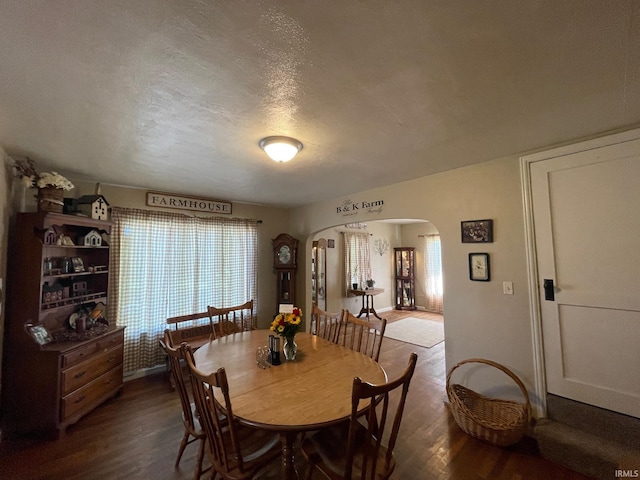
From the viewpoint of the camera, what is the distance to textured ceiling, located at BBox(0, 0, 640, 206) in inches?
38.4

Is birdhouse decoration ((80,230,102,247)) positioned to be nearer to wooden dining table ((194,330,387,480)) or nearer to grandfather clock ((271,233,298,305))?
wooden dining table ((194,330,387,480))

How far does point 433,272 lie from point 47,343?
7216 mm

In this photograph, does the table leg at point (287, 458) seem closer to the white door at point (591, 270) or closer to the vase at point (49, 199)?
the white door at point (591, 270)

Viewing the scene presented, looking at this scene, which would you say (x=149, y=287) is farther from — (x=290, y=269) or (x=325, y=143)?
(x=325, y=143)

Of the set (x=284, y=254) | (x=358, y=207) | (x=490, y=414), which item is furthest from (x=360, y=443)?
(x=284, y=254)

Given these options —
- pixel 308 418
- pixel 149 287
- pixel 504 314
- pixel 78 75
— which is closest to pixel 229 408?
pixel 308 418

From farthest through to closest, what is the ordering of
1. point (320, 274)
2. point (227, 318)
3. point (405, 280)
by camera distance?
1. point (405, 280)
2. point (320, 274)
3. point (227, 318)

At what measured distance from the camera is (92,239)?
9.37 ft

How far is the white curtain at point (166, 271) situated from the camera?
3230mm

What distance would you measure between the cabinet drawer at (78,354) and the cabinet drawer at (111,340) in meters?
0.06

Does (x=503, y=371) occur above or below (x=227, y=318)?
below

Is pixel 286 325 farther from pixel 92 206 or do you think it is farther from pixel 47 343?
pixel 92 206

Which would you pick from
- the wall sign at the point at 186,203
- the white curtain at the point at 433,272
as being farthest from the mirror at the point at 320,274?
the white curtain at the point at 433,272

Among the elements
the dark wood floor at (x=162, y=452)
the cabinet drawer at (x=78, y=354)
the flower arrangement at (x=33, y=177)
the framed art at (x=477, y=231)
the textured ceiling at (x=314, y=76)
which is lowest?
the dark wood floor at (x=162, y=452)
